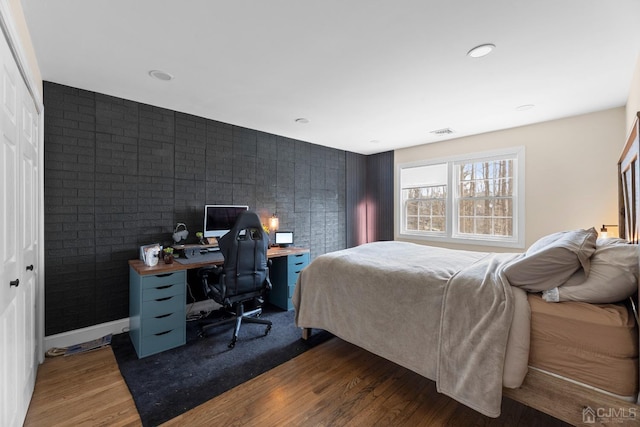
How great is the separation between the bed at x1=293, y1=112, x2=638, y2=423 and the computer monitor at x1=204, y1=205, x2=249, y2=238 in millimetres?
2210

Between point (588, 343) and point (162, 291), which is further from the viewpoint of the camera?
point (162, 291)

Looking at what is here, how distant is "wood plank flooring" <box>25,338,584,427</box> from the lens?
165 cm

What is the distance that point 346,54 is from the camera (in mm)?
2053

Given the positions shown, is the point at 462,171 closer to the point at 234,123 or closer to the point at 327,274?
the point at 327,274

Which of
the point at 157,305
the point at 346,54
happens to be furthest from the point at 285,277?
the point at 346,54

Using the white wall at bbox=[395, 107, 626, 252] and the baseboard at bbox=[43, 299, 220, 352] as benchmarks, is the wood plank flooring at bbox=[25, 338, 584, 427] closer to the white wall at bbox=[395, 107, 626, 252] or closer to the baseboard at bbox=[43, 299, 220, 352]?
the baseboard at bbox=[43, 299, 220, 352]

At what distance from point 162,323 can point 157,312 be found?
0.12 metres

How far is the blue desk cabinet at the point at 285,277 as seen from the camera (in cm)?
347

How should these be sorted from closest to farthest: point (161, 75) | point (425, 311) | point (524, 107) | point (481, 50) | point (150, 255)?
point (425, 311) → point (481, 50) → point (161, 75) → point (150, 255) → point (524, 107)

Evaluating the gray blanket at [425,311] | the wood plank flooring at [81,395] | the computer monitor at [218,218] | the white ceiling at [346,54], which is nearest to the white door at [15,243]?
the wood plank flooring at [81,395]

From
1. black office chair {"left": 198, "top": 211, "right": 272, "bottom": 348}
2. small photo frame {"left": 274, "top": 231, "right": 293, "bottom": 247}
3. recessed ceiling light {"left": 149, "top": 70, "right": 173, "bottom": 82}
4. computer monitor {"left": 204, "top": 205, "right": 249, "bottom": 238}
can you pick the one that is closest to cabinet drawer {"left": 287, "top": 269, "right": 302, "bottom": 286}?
small photo frame {"left": 274, "top": 231, "right": 293, "bottom": 247}

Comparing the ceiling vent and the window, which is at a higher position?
the ceiling vent

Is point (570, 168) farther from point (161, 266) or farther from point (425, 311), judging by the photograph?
point (161, 266)

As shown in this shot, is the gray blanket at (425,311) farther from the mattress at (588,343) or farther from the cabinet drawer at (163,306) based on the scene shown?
the cabinet drawer at (163,306)
